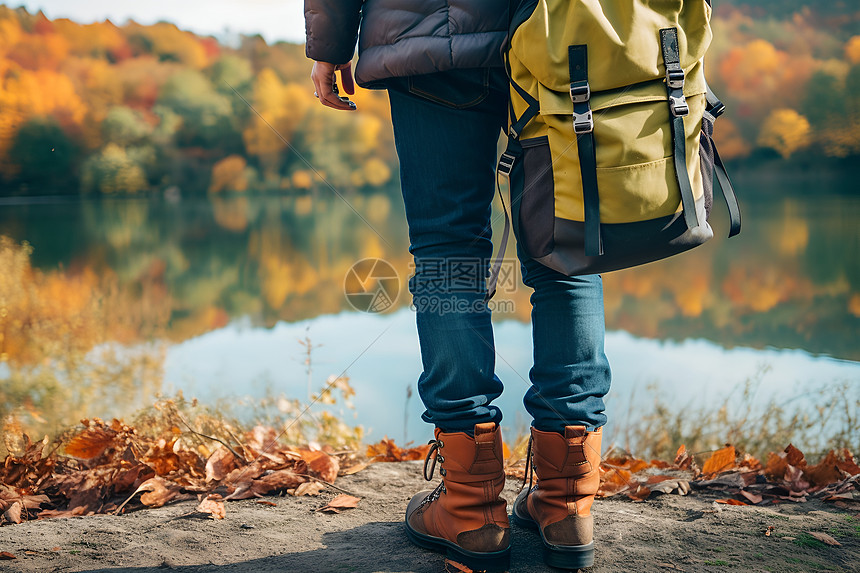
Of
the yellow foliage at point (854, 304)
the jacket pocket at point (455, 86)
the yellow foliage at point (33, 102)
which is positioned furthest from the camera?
the yellow foliage at point (33, 102)

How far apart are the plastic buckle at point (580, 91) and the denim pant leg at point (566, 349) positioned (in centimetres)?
30

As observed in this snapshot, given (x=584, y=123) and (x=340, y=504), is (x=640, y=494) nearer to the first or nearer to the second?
(x=340, y=504)

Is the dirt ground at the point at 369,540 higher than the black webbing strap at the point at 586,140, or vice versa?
the black webbing strap at the point at 586,140

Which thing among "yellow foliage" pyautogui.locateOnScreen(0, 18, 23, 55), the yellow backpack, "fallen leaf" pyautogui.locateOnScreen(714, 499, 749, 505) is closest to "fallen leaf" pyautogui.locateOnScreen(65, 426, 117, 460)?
the yellow backpack

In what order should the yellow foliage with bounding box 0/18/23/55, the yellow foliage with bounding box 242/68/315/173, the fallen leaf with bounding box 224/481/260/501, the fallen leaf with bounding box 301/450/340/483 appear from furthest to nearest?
the yellow foliage with bounding box 242/68/315/173 → the yellow foliage with bounding box 0/18/23/55 → the fallen leaf with bounding box 301/450/340/483 → the fallen leaf with bounding box 224/481/260/501

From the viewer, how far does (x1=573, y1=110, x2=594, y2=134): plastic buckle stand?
894mm

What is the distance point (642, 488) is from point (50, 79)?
26.4 feet

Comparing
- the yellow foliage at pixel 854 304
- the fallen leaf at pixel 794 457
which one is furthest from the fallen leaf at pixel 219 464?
the yellow foliage at pixel 854 304

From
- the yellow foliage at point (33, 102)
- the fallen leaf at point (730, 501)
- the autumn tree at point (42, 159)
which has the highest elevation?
the yellow foliage at point (33, 102)

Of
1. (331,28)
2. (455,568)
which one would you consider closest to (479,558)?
(455,568)

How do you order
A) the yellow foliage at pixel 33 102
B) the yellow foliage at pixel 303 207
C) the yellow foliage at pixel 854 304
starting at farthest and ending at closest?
1. the yellow foliage at pixel 303 207
2. the yellow foliage at pixel 33 102
3. the yellow foliage at pixel 854 304

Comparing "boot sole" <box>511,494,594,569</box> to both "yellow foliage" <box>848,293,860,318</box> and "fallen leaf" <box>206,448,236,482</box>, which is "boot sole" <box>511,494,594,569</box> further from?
"yellow foliage" <box>848,293,860,318</box>

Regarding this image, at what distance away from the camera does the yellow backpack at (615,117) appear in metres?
0.90

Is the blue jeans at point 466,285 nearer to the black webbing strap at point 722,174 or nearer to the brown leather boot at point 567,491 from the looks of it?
the brown leather boot at point 567,491
